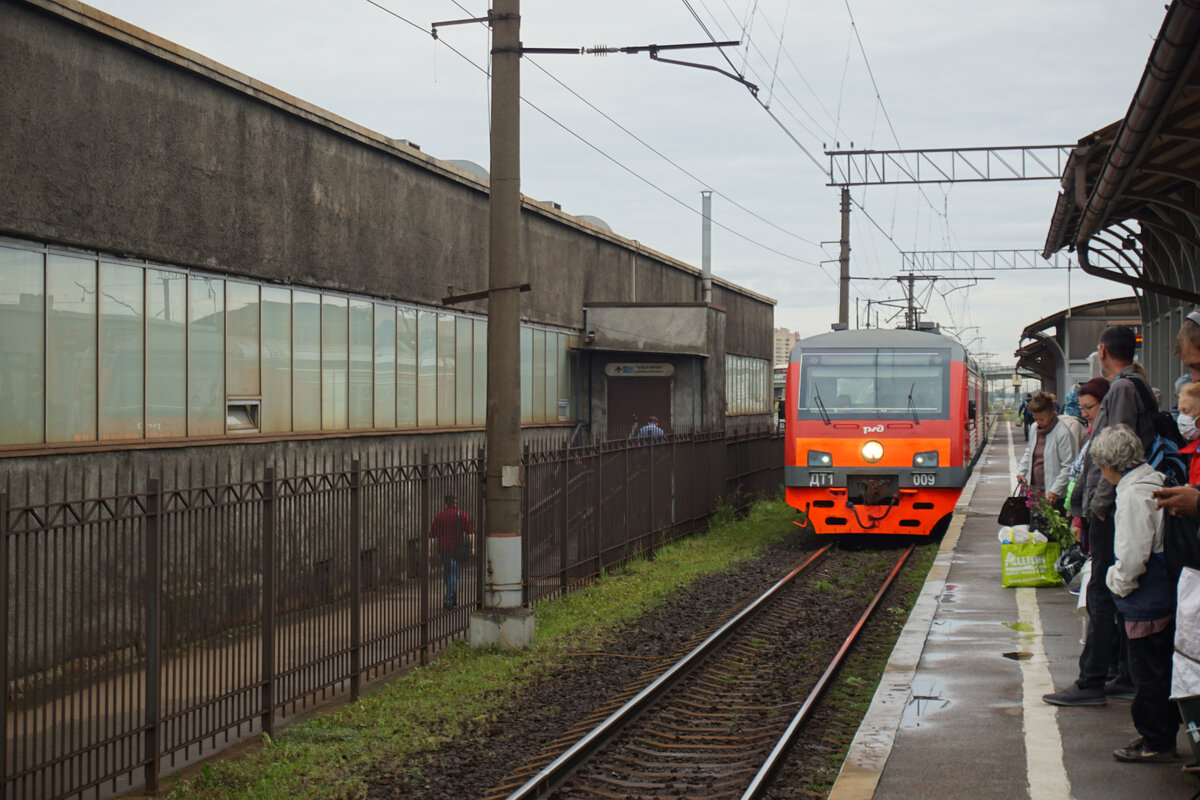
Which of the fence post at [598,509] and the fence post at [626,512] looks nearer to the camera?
the fence post at [598,509]

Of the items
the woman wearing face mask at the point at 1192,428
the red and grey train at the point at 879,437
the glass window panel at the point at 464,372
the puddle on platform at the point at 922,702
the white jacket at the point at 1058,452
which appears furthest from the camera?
the glass window panel at the point at 464,372

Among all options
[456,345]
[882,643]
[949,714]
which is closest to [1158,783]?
[949,714]

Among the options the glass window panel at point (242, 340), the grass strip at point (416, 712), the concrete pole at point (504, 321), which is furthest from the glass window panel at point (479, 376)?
the concrete pole at point (504, 321)

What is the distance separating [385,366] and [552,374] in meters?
6.72

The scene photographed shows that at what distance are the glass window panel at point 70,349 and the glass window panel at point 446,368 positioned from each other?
7.52m

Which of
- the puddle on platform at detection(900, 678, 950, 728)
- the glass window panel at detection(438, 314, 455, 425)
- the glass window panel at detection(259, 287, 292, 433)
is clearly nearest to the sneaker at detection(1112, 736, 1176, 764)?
the puddle on platform at detection(900, 678, 950, 728)

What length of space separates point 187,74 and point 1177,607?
980cm

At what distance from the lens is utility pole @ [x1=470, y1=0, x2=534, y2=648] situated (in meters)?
10.6

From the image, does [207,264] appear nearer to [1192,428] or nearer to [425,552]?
[425,552]

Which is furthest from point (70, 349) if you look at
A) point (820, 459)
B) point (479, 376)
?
point (820, 459)

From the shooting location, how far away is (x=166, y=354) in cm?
1193

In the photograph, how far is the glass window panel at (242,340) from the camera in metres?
13.0

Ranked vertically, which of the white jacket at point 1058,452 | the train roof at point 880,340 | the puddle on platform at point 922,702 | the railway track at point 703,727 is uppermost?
the train roof at point 880,340

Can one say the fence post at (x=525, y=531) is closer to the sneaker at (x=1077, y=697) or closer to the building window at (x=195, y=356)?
the building window at (x=195, y=356)
